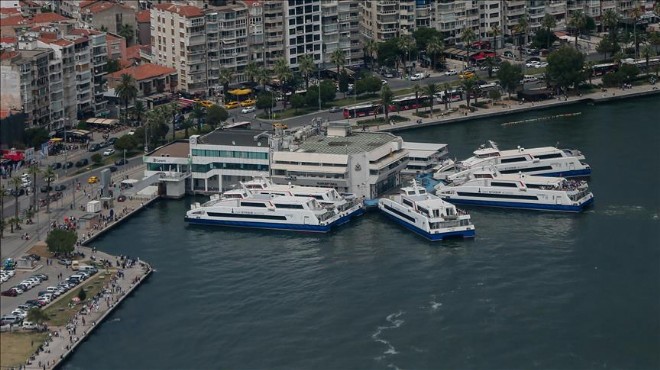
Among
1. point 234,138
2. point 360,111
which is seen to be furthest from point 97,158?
point 360,111

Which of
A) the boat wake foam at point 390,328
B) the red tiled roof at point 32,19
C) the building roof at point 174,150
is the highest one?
the red tiled roof at point 32,19

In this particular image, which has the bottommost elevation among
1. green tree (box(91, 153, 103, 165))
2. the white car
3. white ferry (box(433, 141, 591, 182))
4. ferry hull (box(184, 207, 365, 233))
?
ferry hull (box(184, 207, 365, 233))

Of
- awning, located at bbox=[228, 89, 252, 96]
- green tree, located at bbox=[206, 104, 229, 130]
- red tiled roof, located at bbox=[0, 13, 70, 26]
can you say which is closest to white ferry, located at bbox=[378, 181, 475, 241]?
green tree, located at bbox=[206, 104, 229, 130]

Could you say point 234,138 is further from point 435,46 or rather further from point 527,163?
point 435,46

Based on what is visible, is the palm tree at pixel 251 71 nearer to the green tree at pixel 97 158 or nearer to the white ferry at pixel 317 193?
the green tree at pixel 97 158

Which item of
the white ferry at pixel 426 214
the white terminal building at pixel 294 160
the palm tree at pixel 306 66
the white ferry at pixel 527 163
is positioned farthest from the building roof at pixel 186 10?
the white ferry at pixel 426 214

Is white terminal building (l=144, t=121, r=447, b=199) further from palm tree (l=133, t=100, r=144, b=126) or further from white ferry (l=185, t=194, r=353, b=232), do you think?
palm tree (l=133, t=100, r=144, b=126)
